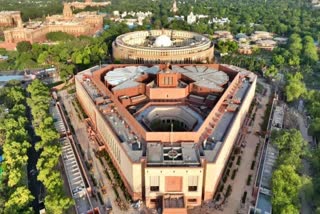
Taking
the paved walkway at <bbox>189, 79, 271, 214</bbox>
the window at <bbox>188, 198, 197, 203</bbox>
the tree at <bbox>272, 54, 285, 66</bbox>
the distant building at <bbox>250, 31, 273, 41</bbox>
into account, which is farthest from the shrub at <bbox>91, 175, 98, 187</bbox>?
the distant building at <bbox>250, 31, 273, 41</bbox>

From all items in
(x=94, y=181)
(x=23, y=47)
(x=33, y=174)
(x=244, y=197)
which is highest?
(x=23, y=47)

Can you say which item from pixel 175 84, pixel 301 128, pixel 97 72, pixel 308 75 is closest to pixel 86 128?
pixel 97 72

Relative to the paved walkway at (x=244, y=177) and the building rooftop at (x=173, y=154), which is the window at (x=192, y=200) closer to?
the paved walkway at (x=244, y=177)

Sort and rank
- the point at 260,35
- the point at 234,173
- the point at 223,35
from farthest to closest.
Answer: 1. the point at 260,35
2. the point at 223,35
3. the point at 234,173

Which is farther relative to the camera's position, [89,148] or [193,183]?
[89,148]

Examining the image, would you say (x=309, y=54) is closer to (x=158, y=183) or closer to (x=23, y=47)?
(x=158, y=183)

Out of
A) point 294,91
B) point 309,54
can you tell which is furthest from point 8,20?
point 294,91

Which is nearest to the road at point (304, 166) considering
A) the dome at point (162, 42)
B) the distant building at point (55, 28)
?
the dome at point (162, 42)
